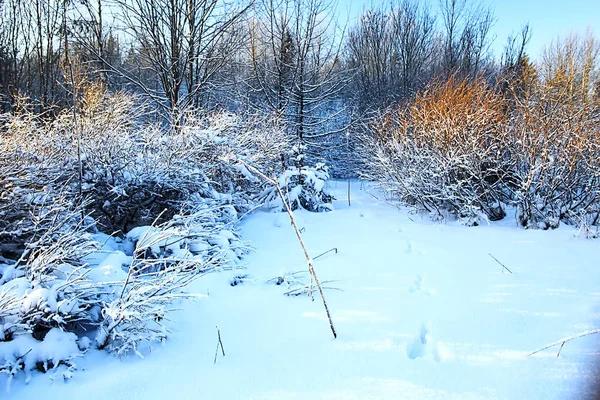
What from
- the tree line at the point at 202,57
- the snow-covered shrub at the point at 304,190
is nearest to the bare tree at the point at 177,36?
the tree line at the point at 202,57

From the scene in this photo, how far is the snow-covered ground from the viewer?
6.65ft

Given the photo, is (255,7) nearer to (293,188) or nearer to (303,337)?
(293,188)

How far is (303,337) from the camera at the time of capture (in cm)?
252

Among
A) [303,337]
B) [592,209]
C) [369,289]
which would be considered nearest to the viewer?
[303,337]

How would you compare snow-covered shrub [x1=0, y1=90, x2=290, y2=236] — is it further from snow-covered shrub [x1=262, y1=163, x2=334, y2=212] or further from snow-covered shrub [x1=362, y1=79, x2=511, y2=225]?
snow-covered shrub [x1=362, y1=79, x2=511, y2=225]

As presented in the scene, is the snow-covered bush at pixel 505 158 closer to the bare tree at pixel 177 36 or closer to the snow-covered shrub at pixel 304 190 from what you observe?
the snow-covered shrub at pixel 304 190

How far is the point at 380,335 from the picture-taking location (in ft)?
8.32

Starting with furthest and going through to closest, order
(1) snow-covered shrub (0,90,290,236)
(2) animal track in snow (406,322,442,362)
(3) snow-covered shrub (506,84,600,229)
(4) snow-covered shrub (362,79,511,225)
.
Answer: (4) snow-covered shrub (362,79,511,225) < (3) snow-covered shrub (506,84,600,229) < (1) snow-covered shrub (0,90,290,236) < (2) animal track in snow (406,322,442,362)

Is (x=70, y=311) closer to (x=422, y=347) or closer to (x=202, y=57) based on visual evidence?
(x=422, y=347)

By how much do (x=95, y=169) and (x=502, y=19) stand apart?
19012mm

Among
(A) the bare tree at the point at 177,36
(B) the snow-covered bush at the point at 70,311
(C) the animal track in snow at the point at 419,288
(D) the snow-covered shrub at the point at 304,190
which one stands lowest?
(C) the animal track in snow at the point at 419,288

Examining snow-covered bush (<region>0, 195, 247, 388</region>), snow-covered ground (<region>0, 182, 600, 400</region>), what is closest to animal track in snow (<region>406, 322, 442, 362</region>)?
snow-covered ground (<region>0, 182, 600, 400</region>)

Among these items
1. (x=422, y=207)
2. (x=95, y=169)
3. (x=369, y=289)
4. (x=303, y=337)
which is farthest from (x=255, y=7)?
(x=303, y=337)

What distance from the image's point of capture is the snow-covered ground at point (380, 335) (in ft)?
6.65
